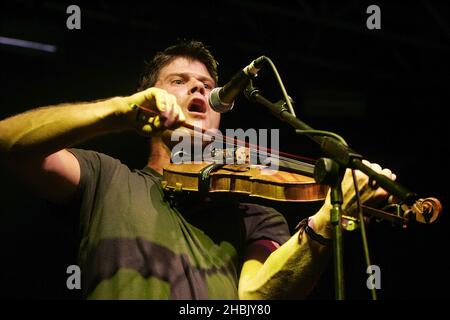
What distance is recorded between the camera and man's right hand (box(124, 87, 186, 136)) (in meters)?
1.47

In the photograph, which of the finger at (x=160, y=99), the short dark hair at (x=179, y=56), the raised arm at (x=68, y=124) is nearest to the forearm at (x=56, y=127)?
the raised arm at (x=68, y=124)

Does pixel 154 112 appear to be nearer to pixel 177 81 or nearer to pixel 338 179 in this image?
pixel 338 179

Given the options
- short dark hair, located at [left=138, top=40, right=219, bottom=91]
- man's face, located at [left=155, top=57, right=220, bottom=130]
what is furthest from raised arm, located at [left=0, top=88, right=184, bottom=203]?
short dark hair, located at [left=138, top=40, right=219, bottom=91]

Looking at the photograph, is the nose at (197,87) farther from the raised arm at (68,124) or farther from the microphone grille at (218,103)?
the raised arm at (68,124)

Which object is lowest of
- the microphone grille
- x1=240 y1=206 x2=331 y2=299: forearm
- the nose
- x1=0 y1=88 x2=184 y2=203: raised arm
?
x1=240 y1=206 x2=331 y2=299: forearm

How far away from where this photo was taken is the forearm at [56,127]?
5.11 ft

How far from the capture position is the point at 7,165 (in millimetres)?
1671

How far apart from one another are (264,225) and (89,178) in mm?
814

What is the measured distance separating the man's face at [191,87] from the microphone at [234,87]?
55 cm

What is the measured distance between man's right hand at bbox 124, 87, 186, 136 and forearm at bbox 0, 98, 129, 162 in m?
0.05

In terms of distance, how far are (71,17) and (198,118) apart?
1573mm

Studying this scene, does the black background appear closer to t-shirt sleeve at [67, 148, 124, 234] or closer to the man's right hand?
t-shirt sleeve at [67, 148, 124, 234]

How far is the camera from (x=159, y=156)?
2340mm

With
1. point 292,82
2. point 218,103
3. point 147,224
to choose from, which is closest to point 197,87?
point 218,103
